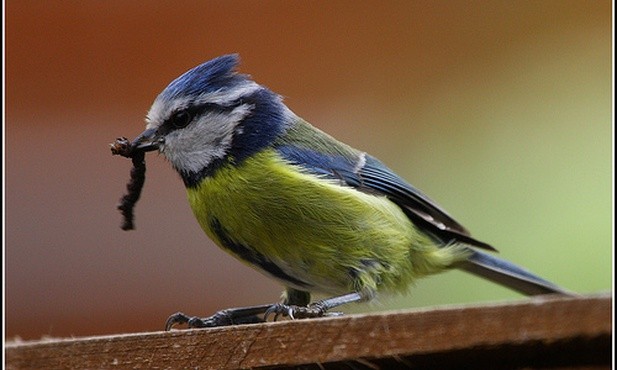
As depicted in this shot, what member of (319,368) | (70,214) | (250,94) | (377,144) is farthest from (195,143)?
(70,214)

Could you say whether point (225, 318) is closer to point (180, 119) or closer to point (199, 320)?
point (199, 320)

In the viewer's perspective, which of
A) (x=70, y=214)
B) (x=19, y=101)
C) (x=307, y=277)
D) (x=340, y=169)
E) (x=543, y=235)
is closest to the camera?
(x=307, y=277)

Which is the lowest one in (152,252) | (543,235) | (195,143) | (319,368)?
(152,252)

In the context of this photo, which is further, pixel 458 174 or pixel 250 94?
pixel 458 174

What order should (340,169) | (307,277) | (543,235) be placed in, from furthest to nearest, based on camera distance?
1. (543,235)
2. (340,169)
3. (307,277)

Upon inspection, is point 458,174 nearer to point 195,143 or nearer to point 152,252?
point 152,252

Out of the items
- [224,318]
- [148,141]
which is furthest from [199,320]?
[148,141]

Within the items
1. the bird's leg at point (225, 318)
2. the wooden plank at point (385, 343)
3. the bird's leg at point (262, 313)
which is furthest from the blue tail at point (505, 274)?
the wooden plank at point (385, 343)

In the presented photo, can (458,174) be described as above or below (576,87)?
below
